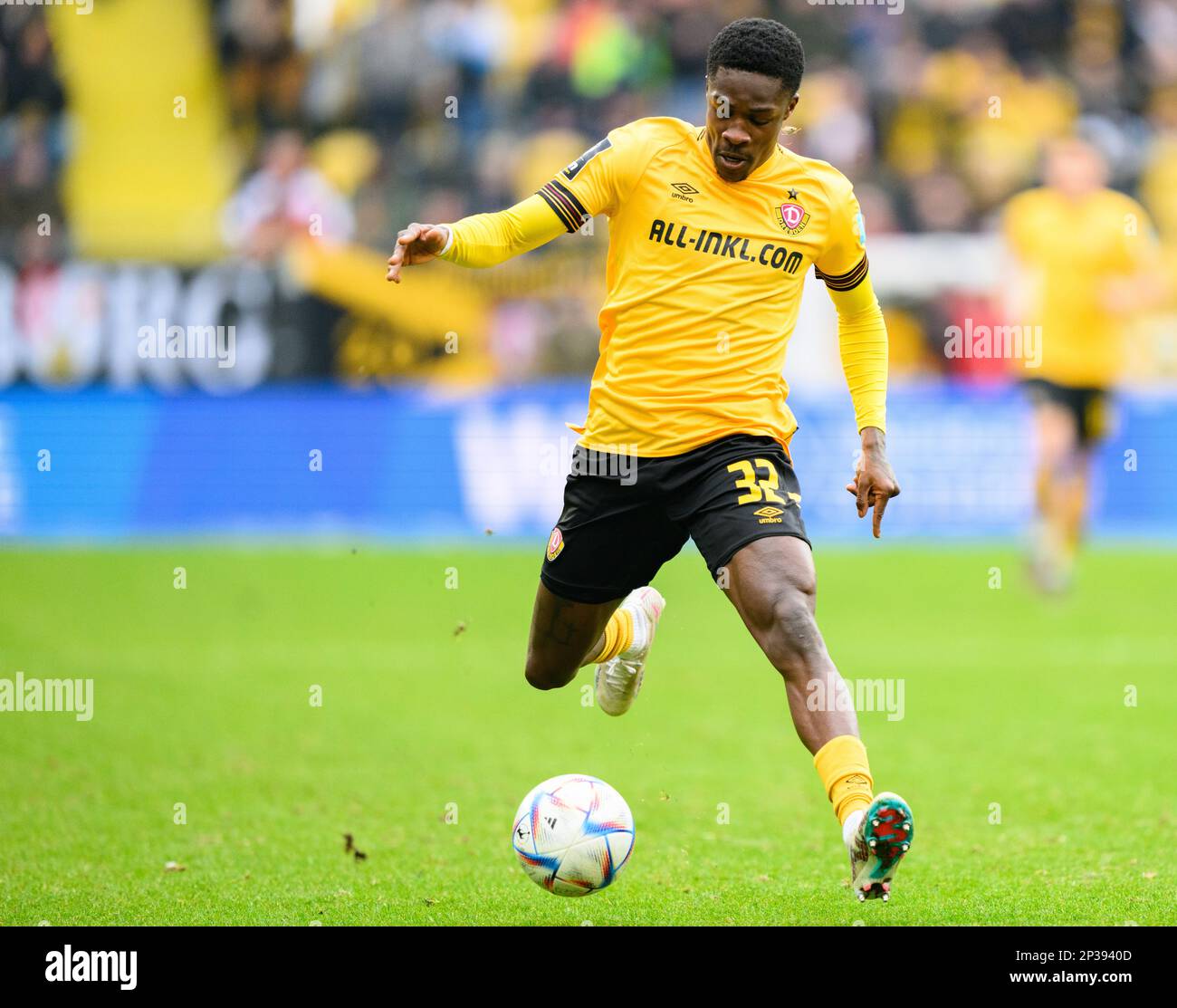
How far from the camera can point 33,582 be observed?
45.8ft

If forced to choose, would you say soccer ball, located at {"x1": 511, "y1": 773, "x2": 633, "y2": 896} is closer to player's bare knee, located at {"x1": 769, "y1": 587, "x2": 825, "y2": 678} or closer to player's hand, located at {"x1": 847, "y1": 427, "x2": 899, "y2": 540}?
player's bare knee, located at {"x1": 769, "y1": 587, "x2": 825, "y2": 678}

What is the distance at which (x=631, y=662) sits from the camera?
661 cm

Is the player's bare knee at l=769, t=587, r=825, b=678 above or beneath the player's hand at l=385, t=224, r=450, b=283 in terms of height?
beneath

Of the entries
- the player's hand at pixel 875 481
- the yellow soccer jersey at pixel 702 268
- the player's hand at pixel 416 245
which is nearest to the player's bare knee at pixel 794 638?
the player's hand at pixel 875 481

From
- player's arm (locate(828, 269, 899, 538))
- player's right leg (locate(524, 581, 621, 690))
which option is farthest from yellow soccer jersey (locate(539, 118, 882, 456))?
Result: player's right leg (locate(524, 581, 621, 690))

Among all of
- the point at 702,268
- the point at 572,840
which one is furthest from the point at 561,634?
the point at 702,268

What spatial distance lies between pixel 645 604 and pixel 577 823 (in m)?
1.68

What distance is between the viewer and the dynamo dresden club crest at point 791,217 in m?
5.50

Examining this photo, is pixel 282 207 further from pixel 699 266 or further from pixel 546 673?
pixel 699 266

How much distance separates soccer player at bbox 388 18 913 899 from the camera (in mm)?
5211

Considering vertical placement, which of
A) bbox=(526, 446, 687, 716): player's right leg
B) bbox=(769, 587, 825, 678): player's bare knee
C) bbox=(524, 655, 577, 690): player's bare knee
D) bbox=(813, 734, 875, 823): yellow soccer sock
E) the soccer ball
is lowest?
the soccer ball

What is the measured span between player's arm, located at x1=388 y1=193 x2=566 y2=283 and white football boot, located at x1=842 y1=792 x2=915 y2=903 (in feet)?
6.70

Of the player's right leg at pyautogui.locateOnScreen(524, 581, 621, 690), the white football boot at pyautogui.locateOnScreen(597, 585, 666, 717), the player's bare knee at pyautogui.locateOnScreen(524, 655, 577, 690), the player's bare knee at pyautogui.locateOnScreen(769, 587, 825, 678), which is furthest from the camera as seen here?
the white football boot at pyautogui.locateOnScreen(597, 585, 666, 717)

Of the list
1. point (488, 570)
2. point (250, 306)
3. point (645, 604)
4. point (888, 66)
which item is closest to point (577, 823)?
point (645, 604)
